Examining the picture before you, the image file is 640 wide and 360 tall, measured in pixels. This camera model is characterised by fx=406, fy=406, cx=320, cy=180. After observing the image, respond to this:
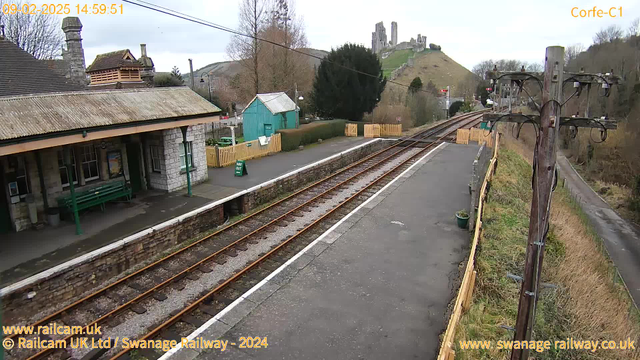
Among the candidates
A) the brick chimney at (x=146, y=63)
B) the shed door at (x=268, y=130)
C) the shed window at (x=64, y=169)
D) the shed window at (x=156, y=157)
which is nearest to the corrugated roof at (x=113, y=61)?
the brick chimney at (x=146, y=63)

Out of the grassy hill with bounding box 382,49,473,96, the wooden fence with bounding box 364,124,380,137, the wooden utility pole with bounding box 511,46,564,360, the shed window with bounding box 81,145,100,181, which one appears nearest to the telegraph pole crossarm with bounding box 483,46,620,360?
the wooden utility pole with bounding box 511,46,564,360

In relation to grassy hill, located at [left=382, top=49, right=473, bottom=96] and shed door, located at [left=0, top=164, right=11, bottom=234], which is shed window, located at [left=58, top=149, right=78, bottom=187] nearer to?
shed door, located at [left=0, top=164, right=11, bottom=234]

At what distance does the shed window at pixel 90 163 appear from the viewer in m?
13.1

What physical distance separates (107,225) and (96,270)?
2215 millimetres

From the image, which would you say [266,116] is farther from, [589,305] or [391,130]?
[589,305]

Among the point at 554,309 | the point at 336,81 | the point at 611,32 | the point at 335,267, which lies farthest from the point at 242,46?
the point at 611,32

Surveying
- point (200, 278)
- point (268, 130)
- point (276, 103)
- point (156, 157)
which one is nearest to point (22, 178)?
point (156, 157)

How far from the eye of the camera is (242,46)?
36281mm

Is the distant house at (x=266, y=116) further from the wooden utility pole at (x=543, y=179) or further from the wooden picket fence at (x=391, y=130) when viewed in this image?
the wooden utility pole at (x=543, y=179)

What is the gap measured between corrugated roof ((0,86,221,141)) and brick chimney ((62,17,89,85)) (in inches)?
187

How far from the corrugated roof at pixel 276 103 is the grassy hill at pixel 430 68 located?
6862cm

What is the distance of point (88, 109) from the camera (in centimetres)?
1190

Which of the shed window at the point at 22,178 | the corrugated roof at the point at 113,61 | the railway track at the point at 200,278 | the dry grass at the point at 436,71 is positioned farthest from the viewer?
the dry grass at the point at 436,71

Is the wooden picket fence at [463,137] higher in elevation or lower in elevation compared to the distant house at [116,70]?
lower
